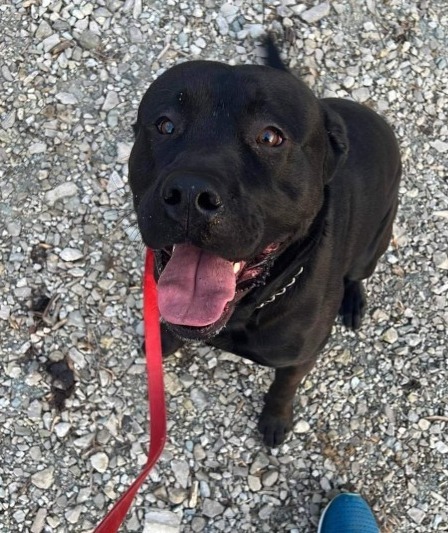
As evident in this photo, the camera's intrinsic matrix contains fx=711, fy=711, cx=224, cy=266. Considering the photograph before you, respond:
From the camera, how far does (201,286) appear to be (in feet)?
8.25

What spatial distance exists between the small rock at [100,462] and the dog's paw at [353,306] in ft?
4.75

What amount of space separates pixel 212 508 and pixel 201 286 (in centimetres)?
154

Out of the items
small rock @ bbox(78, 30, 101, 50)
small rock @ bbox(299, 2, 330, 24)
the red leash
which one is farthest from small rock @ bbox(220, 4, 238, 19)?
the red leash

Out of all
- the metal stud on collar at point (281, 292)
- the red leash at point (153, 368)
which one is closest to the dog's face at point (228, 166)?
the metal stud on collar at point (281, 292)

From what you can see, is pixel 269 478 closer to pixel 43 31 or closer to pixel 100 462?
pixel 100 462

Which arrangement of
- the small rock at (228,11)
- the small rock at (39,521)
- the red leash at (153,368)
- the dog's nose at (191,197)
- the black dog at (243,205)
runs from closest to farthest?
the dog's nose at (191,197) → the black dog at (243,205) → the red leash at (153,368) → the small rock at (39,521) → the small rock at (228,11)

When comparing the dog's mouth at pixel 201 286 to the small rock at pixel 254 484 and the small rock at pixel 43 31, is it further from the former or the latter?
the small rock at pixel 43 31

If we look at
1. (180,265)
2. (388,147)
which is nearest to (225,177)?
(180,265)

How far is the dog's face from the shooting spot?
7.61ft

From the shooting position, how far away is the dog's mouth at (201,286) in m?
2.48

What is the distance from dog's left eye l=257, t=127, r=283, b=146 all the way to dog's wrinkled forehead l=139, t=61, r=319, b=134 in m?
0.04

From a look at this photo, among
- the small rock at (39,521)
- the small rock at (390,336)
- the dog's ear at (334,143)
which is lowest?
the small rock at (39,521)

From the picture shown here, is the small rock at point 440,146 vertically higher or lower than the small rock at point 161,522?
higher

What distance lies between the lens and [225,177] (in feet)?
7.36
